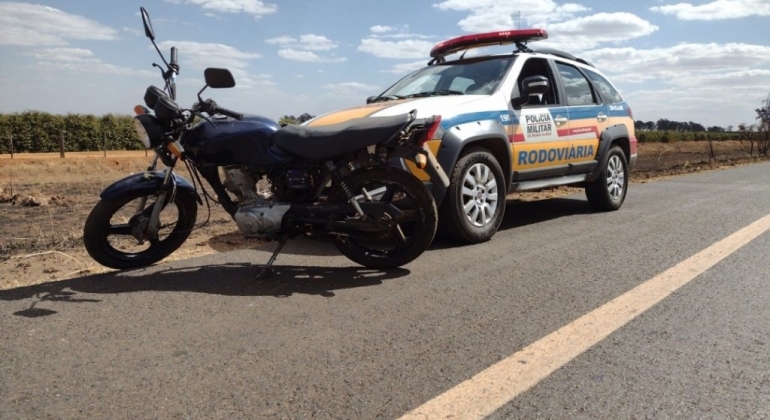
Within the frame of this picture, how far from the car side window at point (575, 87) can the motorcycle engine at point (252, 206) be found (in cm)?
400

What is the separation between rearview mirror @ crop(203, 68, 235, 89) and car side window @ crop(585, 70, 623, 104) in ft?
15.8

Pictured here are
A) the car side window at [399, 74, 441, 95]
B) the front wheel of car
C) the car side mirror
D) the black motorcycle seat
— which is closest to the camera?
the black motorcycle seat

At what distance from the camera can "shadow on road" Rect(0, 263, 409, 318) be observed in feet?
13.3

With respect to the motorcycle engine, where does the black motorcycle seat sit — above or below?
above

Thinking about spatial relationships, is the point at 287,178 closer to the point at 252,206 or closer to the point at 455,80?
the point at 252,206

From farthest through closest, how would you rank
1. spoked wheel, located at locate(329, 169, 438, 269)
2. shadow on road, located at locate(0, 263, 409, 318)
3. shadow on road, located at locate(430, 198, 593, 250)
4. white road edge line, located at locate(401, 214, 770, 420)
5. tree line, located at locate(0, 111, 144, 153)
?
tree line, located at locate(0, 111, 144, 153), shadow on road, located at locate(430, 198, 593, 250), spoked wheel, located at locate(329, 169, 438, 269), shadow on road, located at locate(0, 263, 409, 318), white road edge line, located at locate(401, 214, 770, 420)

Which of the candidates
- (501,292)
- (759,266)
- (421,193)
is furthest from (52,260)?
(759,266)

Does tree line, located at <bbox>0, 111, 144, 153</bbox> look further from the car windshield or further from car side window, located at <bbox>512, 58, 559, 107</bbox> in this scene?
car side window, located at <bbox>512, 58, 559, 107</bbox>

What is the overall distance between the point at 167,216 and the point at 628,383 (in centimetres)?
354

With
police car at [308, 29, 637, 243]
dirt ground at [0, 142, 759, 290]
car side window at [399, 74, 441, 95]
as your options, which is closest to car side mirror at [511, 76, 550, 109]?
police car at [308, 29, 637, 243]

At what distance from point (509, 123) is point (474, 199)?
0.97m

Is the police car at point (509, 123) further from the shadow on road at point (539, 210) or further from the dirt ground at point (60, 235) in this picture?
the dirt ground at point (60, 235)

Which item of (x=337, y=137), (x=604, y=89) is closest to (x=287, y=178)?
(x=337, y=137)

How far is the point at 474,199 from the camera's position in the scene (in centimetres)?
559
